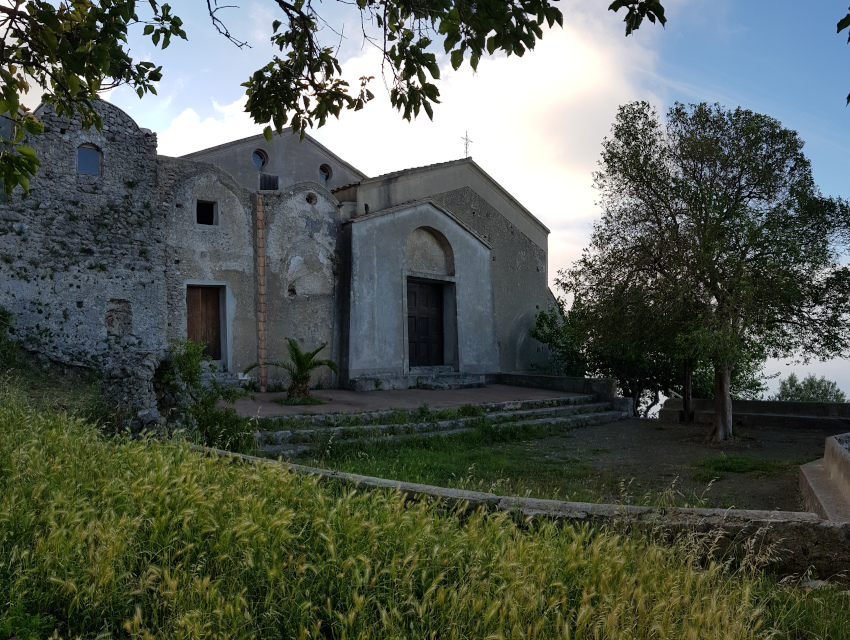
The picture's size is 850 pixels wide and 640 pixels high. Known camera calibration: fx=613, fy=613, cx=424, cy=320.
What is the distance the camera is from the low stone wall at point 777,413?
1408 centimetres

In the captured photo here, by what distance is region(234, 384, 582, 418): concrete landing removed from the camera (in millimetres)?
11578

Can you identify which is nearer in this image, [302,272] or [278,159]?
[302,272]

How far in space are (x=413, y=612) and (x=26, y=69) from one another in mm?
6240

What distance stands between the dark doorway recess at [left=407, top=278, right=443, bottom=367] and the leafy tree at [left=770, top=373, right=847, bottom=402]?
Answer: 16.2m

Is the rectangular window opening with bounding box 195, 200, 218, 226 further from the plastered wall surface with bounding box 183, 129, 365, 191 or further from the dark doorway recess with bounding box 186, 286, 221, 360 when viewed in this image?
the plastered wall surface with bounding box 183, 129, 365, 191

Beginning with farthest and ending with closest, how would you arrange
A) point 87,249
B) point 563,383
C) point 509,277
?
point 509,277, point 563,383, point 87,249

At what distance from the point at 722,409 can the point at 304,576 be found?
11.6m

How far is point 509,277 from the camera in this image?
70.0 ft

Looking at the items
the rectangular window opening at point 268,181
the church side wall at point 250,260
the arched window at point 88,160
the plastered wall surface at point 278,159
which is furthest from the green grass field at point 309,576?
the rectangular window opening at point 268,181

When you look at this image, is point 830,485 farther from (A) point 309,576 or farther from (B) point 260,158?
(B) point 260,158

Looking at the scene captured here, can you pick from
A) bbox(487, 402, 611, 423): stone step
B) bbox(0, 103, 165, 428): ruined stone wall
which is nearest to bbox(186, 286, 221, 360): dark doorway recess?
bbox(0, 103, 165, 428): ruined stone wall

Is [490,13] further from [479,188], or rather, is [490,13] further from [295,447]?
[479,188]

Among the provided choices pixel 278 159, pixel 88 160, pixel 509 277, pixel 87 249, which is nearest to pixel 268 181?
pixel 278 159

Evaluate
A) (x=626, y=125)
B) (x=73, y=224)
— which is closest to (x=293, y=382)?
(x=73, y=224)
